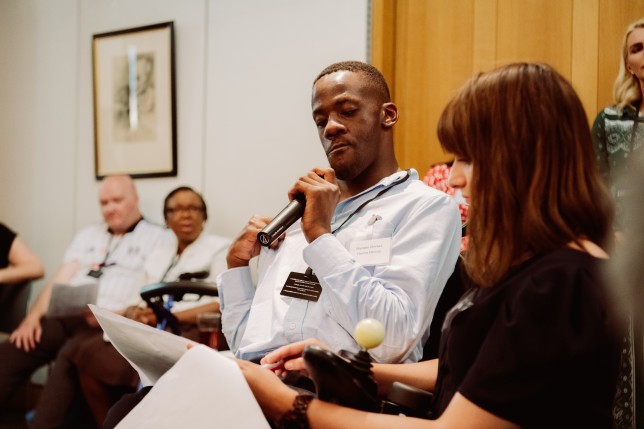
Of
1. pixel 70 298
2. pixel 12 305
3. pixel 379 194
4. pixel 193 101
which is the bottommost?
pixel 12 305

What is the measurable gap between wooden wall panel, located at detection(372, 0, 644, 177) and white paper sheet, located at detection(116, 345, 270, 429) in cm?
214

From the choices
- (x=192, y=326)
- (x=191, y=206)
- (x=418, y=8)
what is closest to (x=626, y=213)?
(x=418, y=8)

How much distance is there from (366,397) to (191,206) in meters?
2.68

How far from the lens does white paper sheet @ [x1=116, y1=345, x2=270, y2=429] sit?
0.94 m

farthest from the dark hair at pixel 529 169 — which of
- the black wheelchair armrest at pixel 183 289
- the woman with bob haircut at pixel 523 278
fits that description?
the black wheelchair armrest at pixel 183 289

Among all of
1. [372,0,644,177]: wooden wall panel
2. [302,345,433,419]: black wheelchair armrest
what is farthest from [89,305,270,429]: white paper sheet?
[372,0,644,177]: wooden wall panel

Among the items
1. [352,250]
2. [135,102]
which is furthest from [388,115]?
[135,102]

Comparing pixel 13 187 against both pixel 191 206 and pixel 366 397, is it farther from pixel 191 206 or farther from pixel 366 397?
pixel 366 397

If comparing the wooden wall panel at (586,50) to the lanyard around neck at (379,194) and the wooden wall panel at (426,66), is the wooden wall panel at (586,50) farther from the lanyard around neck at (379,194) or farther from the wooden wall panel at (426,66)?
the lanyard around neck at (379,194)

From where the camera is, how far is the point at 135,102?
4.05m

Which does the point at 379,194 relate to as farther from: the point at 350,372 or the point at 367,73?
the point at 350,372

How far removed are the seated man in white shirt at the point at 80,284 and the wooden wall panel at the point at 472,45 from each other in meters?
1.55

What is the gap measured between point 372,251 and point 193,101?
2677mm

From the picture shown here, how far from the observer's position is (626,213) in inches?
72.4
